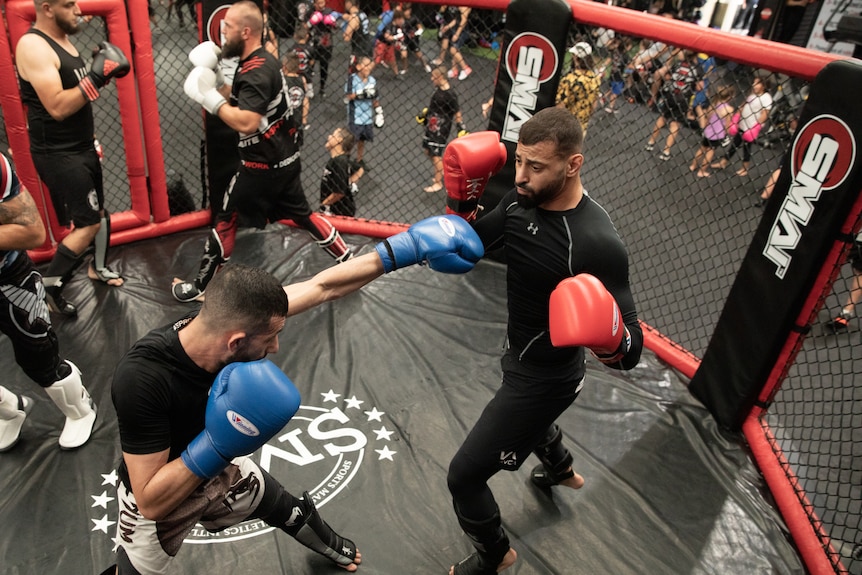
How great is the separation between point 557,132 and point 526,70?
1.73 meters

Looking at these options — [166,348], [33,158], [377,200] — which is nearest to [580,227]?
[166,348]

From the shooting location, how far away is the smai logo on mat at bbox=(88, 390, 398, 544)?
2.39 metres

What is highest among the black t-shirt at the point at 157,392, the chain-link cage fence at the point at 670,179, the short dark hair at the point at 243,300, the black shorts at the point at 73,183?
the short dark hair at the point at 243,300

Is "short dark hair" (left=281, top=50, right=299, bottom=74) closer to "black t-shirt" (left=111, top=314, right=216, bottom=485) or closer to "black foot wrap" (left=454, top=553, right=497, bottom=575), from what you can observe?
"black t-shirt" (left=111, top=314, right=216, bottom=485)

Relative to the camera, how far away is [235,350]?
158cm

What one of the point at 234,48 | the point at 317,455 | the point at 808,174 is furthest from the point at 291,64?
the point at 808,174

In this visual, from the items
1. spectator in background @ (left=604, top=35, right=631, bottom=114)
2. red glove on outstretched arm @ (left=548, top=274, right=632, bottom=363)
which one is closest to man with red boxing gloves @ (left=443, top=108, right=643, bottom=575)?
red glove on outstretched arm @ (left=548, top=274, right=632, bottom=363)

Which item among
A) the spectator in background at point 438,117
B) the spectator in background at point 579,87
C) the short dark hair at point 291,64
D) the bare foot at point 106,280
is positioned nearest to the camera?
the bare foot at point 106,280

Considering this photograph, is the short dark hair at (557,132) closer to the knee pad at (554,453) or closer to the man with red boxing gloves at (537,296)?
the man with red boxing gloves at (537,296)

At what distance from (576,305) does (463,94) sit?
7161 millimetres

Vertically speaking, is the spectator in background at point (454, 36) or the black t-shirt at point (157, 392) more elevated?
the black t-shirt at point (157, 392)

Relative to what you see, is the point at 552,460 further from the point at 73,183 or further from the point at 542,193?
the point at 73,183

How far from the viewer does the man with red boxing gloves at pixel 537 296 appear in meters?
1.81

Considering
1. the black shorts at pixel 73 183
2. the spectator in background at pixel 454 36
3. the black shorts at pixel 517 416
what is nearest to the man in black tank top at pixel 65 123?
the black shorts at pixel 73 183
